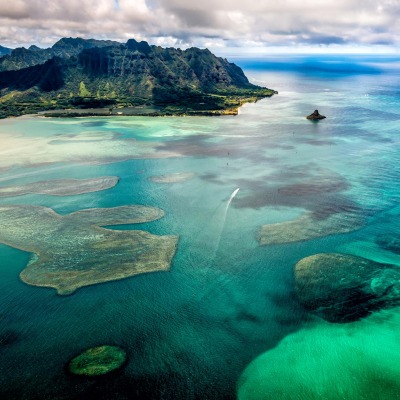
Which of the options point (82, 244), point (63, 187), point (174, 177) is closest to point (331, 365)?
point (82, 244)

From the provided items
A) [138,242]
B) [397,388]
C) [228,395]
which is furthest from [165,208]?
[397,388]

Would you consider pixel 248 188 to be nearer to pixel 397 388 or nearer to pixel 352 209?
pixel 352 209

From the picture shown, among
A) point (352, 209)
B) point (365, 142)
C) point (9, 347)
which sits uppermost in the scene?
point (365, 142)

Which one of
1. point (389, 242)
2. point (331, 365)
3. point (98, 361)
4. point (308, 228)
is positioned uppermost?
point (308, 228)

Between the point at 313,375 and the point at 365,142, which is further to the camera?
the point at 365,142

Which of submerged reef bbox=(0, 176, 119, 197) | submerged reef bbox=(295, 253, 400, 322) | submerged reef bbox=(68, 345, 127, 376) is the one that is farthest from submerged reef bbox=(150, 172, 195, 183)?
submerged reef bbox=(68, 345, 127, 376)

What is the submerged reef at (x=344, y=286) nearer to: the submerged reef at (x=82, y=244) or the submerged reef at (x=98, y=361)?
the submerged reef at (x=82, y=244)

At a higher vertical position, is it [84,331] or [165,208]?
[165,208]

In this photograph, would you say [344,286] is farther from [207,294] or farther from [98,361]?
[98,361]
